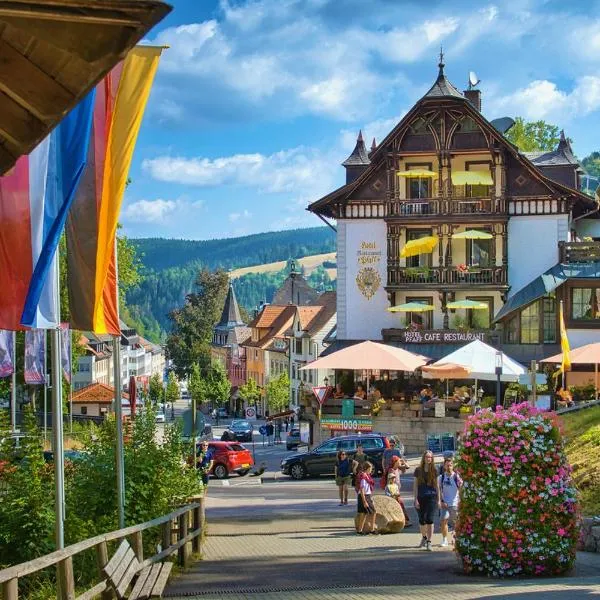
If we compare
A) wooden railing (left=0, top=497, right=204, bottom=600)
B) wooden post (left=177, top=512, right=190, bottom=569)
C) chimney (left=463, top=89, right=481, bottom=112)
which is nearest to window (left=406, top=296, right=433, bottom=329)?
chimney (left=463, top=89, right=481, bottom=112)

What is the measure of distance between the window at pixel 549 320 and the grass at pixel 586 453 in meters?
17.0

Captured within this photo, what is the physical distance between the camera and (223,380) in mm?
121000

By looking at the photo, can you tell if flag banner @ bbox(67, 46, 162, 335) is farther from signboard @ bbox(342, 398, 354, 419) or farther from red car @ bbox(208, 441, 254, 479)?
signboard @ bbox(342, 398, 354, 419)

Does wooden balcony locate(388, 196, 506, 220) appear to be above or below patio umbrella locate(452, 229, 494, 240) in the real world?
above

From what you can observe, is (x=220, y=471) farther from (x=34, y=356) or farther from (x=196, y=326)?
(x=196, y=326)

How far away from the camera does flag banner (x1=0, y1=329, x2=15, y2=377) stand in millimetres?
35062

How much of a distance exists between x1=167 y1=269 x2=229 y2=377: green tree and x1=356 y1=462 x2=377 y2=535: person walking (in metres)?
107

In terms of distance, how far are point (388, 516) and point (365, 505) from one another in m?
0.61

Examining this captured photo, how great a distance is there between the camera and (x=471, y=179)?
171ft

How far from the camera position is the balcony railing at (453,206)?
52.7 m

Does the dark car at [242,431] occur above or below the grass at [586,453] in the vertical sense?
below

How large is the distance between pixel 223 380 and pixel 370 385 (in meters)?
73.3

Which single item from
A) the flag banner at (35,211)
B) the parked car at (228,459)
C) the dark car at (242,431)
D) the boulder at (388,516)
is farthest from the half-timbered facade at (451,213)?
the flag banner at (35,211)

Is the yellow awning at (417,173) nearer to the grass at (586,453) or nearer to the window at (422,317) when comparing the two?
the window at (422,317)
